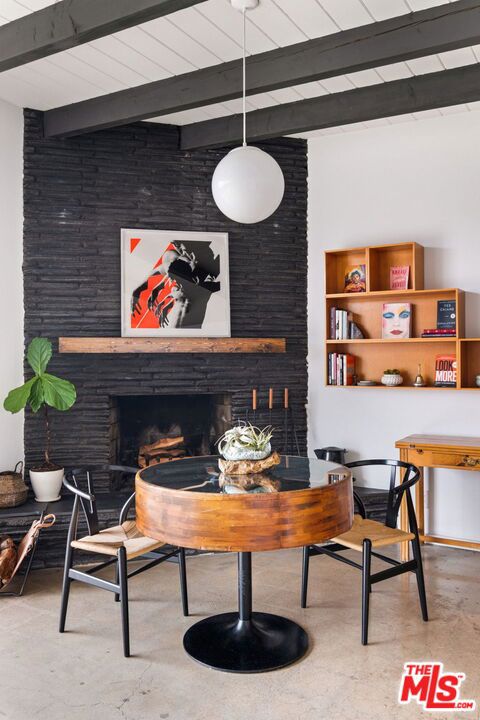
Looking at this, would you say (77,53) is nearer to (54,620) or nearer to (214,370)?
(214,370)

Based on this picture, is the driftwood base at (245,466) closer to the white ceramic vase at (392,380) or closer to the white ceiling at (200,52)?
the white ceramic vase at (392,380)

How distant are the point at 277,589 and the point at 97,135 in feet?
10.5

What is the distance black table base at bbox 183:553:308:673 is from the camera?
2664 mm

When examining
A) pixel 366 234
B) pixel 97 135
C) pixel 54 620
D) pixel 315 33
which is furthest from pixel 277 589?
pixel 97 135

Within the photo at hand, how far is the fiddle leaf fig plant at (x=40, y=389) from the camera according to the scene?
12.9ft

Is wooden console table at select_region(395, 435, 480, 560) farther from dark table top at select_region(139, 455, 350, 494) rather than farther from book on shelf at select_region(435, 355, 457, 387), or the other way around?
dark table top at select_region(139, 455, 350, 494)

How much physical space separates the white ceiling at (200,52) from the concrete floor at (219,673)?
2915 mm

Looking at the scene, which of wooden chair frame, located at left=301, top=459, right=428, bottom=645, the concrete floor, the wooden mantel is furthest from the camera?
the wooden mantel

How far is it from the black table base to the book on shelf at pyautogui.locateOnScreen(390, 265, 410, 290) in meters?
2.27

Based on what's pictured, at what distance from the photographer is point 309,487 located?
255 centimetres

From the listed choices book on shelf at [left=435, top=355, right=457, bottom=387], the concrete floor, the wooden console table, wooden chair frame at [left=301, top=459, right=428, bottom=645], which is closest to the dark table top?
wooden chair frame at [left=301, top=459, right=428, bottom=645]

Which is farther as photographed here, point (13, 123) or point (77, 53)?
point (13, 123)

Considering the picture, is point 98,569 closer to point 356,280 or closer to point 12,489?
point 12,489

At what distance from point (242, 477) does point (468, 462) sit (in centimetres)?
172
